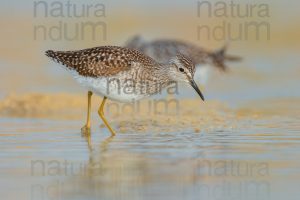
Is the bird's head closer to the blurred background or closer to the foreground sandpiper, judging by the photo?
the foreground sandpiper

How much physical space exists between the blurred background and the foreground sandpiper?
726 mm

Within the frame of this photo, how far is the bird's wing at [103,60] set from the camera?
13.5 meters

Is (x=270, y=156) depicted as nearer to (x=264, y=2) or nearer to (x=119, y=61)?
(x=119, y=61)

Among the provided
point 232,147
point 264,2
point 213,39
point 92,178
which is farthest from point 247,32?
point 92,178

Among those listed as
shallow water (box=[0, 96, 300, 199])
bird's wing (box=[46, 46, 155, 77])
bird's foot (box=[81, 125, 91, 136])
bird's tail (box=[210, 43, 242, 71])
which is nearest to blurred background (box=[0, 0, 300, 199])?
shallow water (box=[0, 96, 300, 199])

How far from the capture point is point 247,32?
28.6 meters

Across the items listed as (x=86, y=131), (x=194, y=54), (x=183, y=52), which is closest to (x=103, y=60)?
(x=86, y=131)

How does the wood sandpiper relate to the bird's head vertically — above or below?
above

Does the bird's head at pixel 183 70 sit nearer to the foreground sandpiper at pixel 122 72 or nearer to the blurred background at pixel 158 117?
the foreground sandpiper at pixel 122 72

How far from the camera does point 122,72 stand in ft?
44.2

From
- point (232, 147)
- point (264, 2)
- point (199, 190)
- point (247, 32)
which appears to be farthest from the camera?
point (264, 2)

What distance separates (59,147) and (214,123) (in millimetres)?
3504

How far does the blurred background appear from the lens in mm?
9398

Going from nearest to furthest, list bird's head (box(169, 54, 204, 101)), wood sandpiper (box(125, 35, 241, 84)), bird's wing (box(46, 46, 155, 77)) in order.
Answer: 1. bird's wing (box(46, 46, 155, 77))
2. bird's head (box(169, 54, 204, 101))
3. wood sandpiper (box(125, 35, 241, 84))
